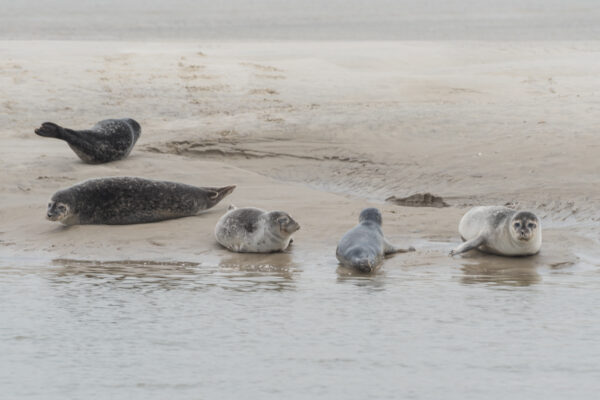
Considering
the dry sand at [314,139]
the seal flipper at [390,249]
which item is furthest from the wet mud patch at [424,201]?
the seal flipper at [390,249]

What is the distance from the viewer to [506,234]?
7.12 metres

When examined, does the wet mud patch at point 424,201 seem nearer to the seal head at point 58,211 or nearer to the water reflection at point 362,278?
the water reflection at point 362,278

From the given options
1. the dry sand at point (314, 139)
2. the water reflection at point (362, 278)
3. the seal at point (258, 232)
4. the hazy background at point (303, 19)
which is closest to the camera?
the water reflection at point (362, 278)

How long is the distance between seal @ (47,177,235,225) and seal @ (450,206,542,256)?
2285 mm

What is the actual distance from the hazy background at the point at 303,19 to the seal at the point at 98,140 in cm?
1409

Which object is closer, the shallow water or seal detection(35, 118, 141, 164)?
the shallow water

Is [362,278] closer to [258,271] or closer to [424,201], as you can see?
[258,271]

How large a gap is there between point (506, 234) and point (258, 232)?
158cm

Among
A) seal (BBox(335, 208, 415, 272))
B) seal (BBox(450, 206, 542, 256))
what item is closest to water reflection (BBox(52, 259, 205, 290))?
seal (BBox(335, 208, 415, 272))

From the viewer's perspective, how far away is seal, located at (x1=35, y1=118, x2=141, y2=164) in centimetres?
1052

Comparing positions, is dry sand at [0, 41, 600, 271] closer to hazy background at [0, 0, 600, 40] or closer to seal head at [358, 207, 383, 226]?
seal head at [358, 207, 383, 226]

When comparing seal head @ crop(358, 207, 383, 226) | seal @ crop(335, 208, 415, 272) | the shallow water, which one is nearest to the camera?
the shallow water

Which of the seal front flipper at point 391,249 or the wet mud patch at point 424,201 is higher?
the wet mud patch at point 424,201

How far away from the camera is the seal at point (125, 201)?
27.1ft
